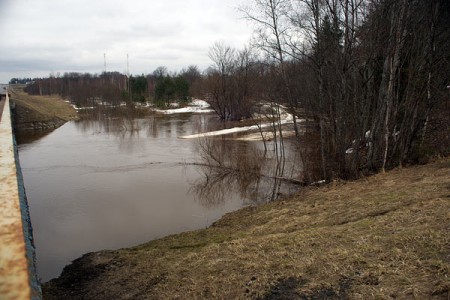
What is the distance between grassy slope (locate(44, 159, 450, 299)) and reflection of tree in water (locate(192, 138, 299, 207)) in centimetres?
436

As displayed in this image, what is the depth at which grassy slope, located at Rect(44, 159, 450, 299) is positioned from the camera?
3863 mm

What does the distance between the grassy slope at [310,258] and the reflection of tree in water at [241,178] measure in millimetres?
4357

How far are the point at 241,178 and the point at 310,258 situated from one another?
11.0 metres

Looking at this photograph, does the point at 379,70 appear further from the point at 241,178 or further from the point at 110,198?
the point at 110,198

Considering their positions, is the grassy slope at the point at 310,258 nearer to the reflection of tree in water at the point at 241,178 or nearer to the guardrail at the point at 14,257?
the guardrail at the point at 14,257

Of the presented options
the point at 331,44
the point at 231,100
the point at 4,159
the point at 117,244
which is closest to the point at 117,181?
the point at 117,244

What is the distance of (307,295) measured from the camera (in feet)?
12.6

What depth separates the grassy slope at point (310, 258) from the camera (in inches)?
152

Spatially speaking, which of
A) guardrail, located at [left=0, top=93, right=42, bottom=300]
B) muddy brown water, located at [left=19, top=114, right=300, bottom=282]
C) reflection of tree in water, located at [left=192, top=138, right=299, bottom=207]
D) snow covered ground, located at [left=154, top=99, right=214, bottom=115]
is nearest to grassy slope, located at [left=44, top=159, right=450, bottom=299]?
muddy brown water, located at [left=19, top=114, right=300, bottom=282]

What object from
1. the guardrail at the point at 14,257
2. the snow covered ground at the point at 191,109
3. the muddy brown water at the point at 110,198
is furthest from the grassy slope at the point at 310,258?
the snow covered ground at the point at 191,109

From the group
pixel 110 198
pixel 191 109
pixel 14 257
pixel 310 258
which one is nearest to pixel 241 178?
pixel 110 198

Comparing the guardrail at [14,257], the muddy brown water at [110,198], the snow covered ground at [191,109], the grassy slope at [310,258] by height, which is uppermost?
the snow covered ground at [191,109]

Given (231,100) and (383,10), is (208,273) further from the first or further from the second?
(231,100)

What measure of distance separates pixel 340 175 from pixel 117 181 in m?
9.26
